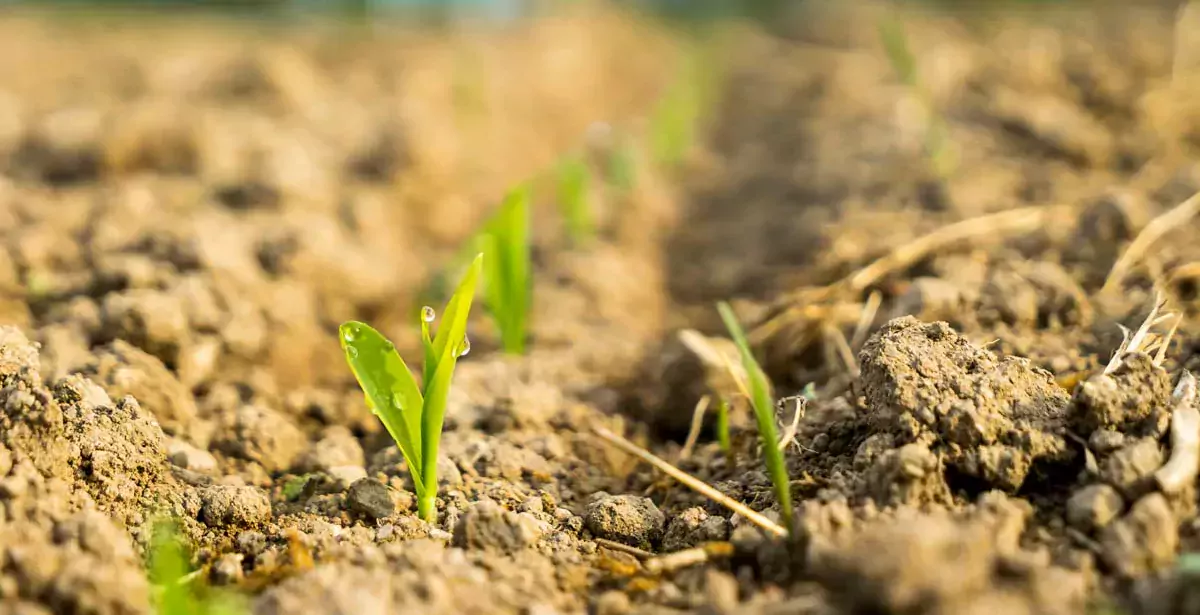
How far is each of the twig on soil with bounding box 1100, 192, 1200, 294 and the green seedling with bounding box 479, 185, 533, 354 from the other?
42.4 inches

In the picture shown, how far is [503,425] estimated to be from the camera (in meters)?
1.45

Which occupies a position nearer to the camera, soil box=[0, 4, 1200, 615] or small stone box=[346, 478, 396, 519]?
soil box=[0, 4, 1200, 615]

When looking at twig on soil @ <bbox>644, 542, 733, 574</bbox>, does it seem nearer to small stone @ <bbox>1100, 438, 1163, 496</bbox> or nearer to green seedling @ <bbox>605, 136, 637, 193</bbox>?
small stone @ <bbox>1100, 438, 1163, 496</bbox>

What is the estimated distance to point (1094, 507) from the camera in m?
0.95

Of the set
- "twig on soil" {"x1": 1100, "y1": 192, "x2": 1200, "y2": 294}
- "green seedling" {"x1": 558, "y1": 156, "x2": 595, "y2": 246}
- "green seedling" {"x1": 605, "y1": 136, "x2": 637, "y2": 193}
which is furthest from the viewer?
"green seedling" {"x1": 605, "y1": 136, "x2": 637, "y2": 193}

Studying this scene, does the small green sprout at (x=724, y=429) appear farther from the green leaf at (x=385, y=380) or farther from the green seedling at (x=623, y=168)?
the green seedling at (x=623, y=168)

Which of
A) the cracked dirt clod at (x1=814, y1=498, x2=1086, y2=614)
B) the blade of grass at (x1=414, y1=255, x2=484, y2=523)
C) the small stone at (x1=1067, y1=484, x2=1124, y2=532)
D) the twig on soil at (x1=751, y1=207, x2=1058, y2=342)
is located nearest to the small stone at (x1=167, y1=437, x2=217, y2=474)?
the blade of grass at (x1=414, y1=255, x2=484, y2=523)

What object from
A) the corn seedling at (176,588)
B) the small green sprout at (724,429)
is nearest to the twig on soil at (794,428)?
the small green sprout at (724,429)

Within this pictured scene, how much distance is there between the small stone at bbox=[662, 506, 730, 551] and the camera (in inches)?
43.4

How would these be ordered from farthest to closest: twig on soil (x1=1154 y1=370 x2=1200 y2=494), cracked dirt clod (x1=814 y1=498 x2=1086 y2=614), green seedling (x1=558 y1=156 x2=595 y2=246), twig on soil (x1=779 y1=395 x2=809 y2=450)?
1. green seedling (x1=558 y1=156 x2=595 y2=246)
2. twig on soil (x1=779 y1=395 x2=809 y2=450)
3. twig on soil (x1=1154 y1=370 x2=1200 y2=494)
4. cracked dirt clod (x1=814 y1=498 x2=1086 y2=614)

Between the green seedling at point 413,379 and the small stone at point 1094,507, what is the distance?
727mm

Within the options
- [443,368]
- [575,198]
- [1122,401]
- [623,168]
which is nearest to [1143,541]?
[1122,401]

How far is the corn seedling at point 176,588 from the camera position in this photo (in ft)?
2.73

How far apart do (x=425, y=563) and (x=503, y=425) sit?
1.55 feet
